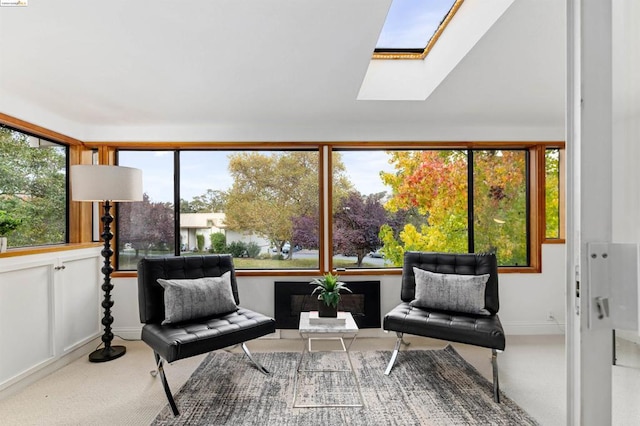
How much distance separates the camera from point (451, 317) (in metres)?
2.85

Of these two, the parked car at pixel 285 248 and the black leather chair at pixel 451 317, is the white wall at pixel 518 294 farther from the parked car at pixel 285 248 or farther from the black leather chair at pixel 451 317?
the black leather chair at pixel 451 317

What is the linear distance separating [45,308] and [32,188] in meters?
1.03

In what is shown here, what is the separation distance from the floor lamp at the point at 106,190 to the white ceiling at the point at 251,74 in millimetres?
548

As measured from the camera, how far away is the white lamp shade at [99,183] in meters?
2.97

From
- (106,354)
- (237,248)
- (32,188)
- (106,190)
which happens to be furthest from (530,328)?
(32,188)

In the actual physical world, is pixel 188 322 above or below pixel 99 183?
below

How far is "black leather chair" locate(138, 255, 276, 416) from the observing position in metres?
2.38

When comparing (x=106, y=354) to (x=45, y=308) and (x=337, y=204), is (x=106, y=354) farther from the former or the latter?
(x=337, y=204)

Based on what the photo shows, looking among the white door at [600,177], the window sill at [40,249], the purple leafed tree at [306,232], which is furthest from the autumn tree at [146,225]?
the white door at [600,177]

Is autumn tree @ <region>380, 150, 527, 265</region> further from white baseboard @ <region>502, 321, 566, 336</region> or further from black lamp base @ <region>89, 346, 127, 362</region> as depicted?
black lamp base @ <region>89, 346, 127, 362</region>

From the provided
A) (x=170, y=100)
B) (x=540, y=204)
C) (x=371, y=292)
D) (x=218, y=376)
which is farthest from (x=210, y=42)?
(x=540, y=204)

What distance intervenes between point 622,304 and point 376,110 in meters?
2.79

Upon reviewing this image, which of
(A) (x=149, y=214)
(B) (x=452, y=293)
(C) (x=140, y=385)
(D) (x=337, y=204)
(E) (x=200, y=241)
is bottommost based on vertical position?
(C) (x=140, y=385)

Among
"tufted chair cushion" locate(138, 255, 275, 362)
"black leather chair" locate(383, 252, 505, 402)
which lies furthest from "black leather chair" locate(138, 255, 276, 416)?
"black leather chair" locate(383, 252, 505, 402)
